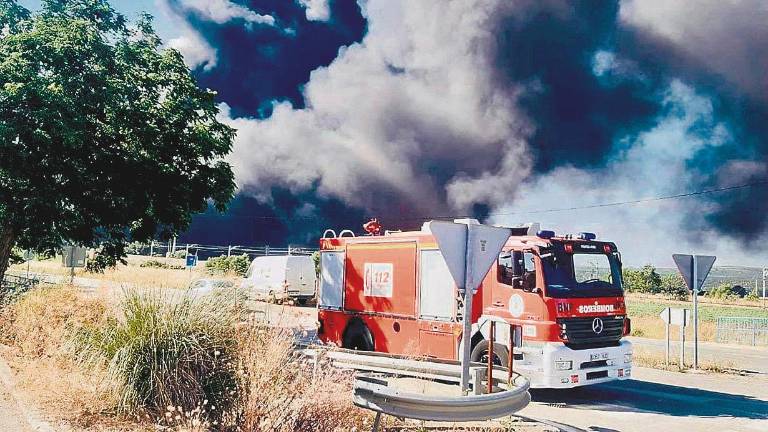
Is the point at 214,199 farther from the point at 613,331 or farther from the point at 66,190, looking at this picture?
the point at 613,331

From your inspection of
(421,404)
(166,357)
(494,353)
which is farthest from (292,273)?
(421,404)

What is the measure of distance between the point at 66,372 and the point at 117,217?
11.1 meters

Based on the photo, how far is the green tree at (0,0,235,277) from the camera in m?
14.6

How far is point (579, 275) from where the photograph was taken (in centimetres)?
1079

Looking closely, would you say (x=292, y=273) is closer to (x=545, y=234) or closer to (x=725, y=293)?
(x=545, y=234)

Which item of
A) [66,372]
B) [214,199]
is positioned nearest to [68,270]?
[214,199]

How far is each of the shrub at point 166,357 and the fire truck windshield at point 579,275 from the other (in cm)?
528

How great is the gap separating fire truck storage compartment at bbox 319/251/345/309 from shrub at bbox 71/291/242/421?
6.35 meters

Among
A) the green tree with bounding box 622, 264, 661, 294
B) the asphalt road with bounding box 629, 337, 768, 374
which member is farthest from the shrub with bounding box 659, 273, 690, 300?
the asphalt road with bounding box 629, 337, 768, 374

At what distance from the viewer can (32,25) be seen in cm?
1669

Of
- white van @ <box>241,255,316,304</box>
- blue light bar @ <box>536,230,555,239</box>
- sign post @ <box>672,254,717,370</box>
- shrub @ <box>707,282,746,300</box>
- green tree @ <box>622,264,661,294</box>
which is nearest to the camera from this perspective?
blue light bar @ <box>536,230,555,239</box>

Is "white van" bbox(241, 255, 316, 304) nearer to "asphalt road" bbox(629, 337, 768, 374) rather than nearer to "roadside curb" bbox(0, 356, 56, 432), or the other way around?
"asphalt road" bbox(629, 337, 768, 374)

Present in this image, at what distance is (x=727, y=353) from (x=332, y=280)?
Result: 15833mm

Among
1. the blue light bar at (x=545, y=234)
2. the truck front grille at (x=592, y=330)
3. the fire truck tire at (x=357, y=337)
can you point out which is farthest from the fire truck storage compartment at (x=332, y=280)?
the truck front grille at (x=592, y=330)
